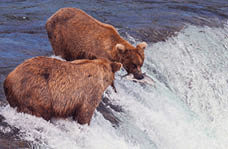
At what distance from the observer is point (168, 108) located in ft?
21.6

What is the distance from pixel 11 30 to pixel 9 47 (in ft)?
3.63

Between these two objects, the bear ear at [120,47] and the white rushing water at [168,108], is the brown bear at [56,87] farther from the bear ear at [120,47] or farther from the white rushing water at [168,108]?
the bear ear at [120,47]

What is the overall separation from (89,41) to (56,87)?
1690 millimetres

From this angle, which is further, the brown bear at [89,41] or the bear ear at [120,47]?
the brown bear at [89,41]

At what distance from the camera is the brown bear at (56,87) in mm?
4312

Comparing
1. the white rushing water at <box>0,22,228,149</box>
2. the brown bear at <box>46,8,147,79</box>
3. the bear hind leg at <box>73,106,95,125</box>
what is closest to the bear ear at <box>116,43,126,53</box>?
the brown bear at <box>46,8,147,79</box>

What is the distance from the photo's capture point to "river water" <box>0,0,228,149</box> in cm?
460

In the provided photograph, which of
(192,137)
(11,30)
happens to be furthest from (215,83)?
(11,30)

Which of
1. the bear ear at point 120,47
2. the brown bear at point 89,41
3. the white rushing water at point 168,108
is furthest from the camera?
the brown bear at point 89,41

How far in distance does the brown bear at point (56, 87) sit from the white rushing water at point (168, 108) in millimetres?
128

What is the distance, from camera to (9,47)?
7.30 metres

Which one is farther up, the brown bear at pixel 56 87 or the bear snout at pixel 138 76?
the brown bear at pixel 56 87

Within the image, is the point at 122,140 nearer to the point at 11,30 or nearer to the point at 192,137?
the point at 192,137

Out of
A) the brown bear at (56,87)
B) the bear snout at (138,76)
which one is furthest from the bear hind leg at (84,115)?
the bear snout at (138,76)
